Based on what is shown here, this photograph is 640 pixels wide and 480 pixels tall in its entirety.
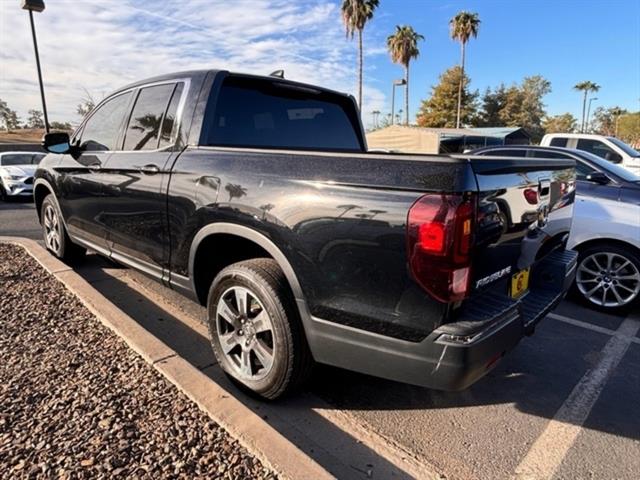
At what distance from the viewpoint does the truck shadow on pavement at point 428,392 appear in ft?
7.62

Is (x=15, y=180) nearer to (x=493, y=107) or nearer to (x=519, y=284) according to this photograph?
(x=519, y=284)

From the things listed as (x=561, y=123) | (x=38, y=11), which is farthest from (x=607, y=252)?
(x=561, y=123)

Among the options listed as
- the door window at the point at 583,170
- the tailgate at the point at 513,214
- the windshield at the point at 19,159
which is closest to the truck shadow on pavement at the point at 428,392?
the tailgate at the point at 513,214

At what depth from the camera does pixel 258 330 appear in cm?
246

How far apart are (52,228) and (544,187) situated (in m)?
5.05

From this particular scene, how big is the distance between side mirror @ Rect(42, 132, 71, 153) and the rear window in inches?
83.3

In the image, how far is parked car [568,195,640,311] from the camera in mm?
4125

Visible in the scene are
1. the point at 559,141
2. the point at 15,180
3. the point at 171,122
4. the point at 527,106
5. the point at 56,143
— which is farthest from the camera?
the point at 527,106

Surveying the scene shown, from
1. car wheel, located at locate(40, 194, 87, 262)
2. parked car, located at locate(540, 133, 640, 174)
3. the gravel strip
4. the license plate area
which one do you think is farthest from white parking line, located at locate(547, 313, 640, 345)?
parked car, located at locate(540, 133, 640, 174)

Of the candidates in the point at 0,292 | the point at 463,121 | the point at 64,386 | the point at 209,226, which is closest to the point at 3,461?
the point at 64,386

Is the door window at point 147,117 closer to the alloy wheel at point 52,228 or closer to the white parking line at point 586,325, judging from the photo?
the alloy wheel at point 52,228

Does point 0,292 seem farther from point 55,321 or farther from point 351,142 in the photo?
point 351,142

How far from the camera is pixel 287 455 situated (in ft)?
6.17

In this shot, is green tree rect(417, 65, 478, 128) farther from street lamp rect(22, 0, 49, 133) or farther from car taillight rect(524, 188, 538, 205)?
car taillight rect(524, 188, 538, 205)
